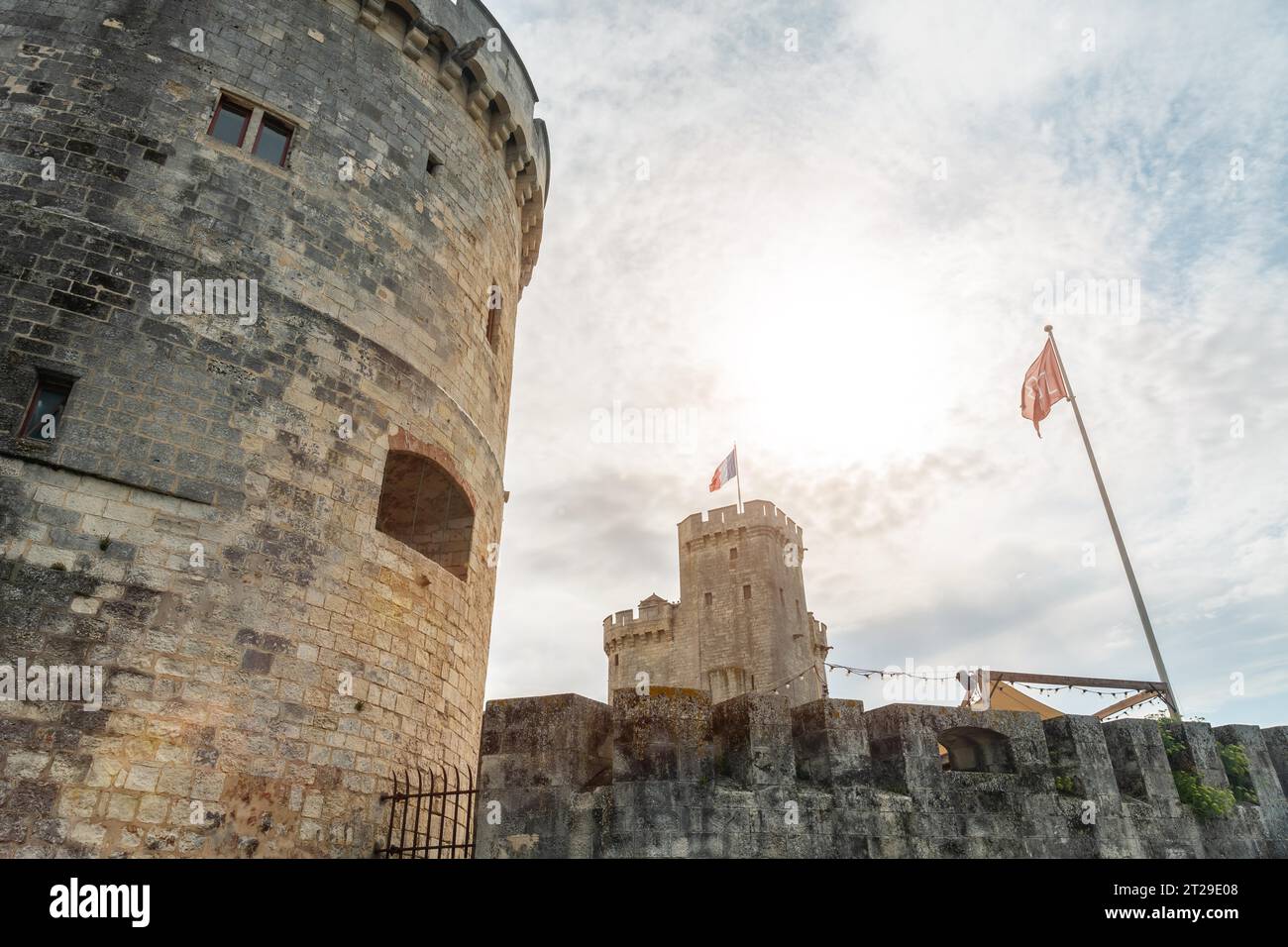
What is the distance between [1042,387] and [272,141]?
46.6ft

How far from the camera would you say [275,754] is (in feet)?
19.5

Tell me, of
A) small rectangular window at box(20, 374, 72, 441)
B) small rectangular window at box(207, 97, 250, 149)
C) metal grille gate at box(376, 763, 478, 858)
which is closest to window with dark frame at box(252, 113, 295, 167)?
small rectangular window at box(207, 97, 250, 149)

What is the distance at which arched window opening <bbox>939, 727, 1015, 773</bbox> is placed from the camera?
22.6ft

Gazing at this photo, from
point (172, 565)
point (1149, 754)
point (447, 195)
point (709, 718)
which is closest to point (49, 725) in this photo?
point (172, 565)

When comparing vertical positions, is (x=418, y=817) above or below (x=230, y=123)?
below

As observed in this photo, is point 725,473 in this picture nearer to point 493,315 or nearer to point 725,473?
point 725,473

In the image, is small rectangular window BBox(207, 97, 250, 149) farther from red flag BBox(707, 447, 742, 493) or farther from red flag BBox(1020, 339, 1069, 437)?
red flag BBox(707, 447, 742, 493)

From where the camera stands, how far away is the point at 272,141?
798cm

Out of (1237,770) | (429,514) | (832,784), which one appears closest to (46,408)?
(429,514)

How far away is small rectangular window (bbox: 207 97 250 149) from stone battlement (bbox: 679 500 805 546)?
25.4 m

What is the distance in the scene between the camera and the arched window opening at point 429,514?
8766 millimetres

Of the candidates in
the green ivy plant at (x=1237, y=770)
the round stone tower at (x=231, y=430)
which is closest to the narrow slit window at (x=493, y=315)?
the round stone tower at (x=231, y=430)

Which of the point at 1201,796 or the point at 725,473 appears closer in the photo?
the point at 1201,796

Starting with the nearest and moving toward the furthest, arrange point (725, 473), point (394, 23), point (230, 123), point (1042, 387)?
point (230, 123), point (394, 23), point (1042, 387), point (725, 473)
